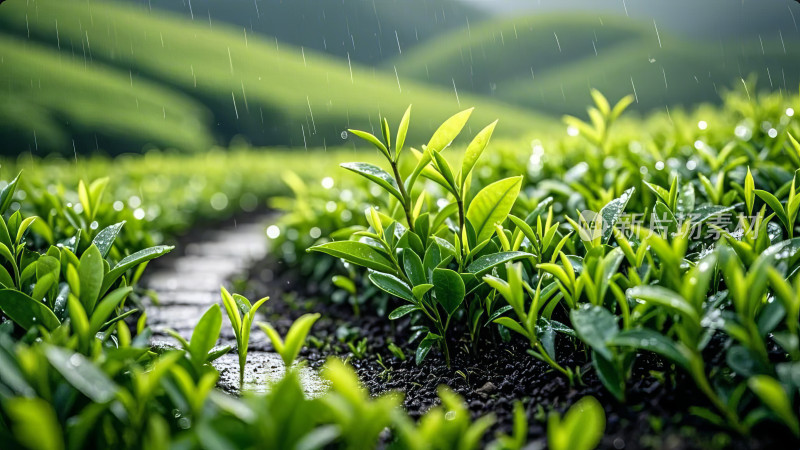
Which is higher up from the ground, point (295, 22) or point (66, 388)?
point (295, 22)

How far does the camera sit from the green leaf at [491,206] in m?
1.90

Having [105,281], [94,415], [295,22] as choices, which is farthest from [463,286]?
[295,22]

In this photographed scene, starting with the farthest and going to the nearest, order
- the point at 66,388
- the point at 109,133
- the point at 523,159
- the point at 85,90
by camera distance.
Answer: the point at 85,90 → the point at 109,133 → the point at 523,159 → the point at 66,388

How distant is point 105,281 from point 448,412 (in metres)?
1.20

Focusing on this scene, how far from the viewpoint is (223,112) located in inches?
1053

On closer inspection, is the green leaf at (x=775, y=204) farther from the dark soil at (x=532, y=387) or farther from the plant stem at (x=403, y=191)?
the plant stem at (x=403, y=191)

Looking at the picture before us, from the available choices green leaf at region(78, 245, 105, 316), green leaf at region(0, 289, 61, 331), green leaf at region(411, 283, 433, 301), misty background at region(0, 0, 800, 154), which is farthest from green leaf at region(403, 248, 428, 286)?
misty background at region(0, 0, 800, 154)

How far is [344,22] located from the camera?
5706 centimetres

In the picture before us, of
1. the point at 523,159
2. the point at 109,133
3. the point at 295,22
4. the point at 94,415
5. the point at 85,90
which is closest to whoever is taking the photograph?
the point at 94,415

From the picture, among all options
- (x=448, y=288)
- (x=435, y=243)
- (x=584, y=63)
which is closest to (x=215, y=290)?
(x=435, y=243)

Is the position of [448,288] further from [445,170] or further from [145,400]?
[145,400]

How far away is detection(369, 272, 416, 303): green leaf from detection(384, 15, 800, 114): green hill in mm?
36993

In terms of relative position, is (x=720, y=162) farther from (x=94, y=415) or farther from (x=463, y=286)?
(x=94, y=415)

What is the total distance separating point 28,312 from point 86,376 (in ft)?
1.97
